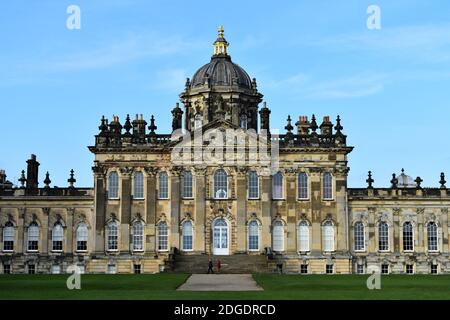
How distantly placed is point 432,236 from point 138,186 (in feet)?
71.4

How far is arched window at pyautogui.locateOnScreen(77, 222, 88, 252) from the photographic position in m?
63.9

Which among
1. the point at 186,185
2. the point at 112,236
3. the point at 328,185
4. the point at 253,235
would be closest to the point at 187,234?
the point at 186,185

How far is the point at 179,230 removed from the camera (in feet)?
204

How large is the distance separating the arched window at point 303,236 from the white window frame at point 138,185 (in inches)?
453

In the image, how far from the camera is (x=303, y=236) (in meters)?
62.8

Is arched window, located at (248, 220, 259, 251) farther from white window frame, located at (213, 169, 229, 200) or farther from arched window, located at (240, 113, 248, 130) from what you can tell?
arched window, located at (240, 113, 248, 130)

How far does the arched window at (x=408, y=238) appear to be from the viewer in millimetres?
64000

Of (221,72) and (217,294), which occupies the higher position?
(221,72)

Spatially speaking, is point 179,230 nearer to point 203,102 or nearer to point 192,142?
point 192,142

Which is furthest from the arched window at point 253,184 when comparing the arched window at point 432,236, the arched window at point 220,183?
the arched window at point 432,236

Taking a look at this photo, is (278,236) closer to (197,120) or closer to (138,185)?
(138,185)

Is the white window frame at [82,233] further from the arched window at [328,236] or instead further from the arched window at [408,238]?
the arched window at [408,238]

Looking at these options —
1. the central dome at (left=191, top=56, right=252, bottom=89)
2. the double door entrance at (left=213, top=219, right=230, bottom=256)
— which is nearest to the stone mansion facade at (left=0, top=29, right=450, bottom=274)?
the double door entrance at (left=213, top=219, right=230, bottom=256)
